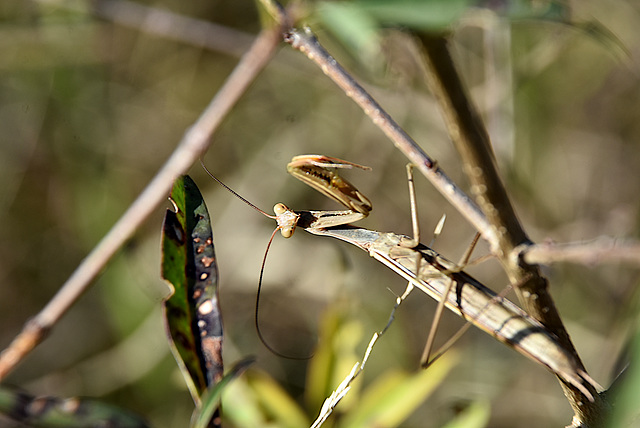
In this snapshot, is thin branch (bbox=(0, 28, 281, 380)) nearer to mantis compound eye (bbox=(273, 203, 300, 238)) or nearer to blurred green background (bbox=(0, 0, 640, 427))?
mantis compound eye (bbox=(273, 203, 300, 238))

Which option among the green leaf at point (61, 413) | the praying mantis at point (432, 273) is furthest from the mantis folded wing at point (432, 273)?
the green leaf at point (61, 413)

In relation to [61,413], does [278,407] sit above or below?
above

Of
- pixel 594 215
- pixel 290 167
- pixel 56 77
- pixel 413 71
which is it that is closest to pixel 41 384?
pixel 56 77

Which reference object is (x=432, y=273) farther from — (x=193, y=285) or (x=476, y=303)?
(x=193, y=285)

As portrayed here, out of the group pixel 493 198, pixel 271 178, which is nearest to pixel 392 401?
pixel 493 198

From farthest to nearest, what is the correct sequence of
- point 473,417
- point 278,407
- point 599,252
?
point 278,407 < point 473,417 < point 599,252

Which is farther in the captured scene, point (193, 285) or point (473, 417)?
point (473, 417)

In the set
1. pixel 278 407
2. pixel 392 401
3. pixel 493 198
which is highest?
pixel 493 198

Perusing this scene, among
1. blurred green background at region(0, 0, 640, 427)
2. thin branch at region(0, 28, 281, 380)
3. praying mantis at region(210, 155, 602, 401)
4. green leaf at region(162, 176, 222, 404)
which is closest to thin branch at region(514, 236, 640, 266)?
praying mantis at region(210, 155, 602, 401)
